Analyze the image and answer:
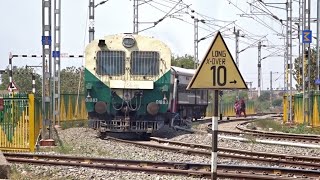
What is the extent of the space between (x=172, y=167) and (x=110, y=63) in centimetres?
986

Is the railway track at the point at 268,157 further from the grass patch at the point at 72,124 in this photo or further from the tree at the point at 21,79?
the tree at the point at 21,79

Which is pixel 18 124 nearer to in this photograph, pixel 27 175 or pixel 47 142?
pixel 47 142

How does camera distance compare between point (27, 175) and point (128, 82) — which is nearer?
point (27, 175)

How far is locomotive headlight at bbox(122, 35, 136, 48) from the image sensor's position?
79.4 feet

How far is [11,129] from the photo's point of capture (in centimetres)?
1992

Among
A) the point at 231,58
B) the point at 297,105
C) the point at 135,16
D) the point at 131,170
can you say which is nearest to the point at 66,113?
the point at 135,16

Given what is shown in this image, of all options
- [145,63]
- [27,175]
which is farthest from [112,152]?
[27,175]

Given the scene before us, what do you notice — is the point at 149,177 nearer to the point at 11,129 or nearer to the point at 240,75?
the point at 240,75

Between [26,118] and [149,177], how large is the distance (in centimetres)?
715

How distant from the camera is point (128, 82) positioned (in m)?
23.9

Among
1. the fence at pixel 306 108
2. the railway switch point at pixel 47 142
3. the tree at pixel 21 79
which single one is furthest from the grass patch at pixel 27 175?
the tree at pixel 21 79

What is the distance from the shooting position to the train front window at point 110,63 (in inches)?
952

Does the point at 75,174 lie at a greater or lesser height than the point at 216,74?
lesser

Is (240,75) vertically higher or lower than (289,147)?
higher
